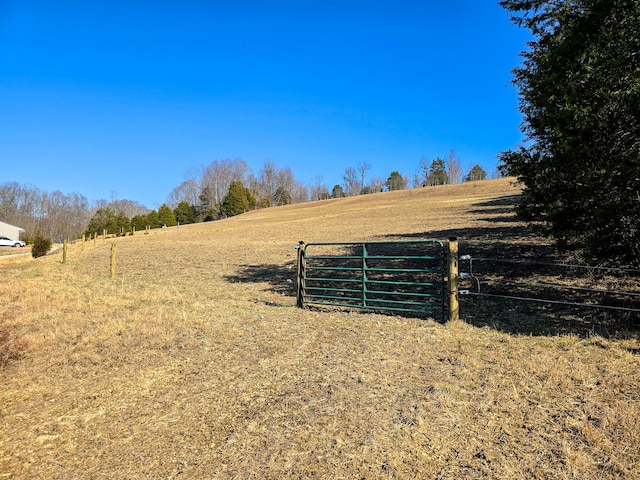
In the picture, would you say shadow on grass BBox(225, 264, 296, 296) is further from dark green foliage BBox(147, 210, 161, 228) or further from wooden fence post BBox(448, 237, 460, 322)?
dark green foliage BBox(147, 210, 161, 228)

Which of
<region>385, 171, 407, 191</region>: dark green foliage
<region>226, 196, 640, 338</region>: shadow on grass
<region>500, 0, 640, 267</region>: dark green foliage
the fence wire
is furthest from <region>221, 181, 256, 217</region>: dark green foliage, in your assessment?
<region>500, 0, 640, 267</region>: dark green foliage

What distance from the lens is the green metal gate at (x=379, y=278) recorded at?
678 cm

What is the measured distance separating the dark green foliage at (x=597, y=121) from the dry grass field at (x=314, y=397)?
1.80 metres

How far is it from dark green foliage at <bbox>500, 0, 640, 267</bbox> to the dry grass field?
1.80m

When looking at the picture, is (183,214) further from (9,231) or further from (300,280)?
(300,280)

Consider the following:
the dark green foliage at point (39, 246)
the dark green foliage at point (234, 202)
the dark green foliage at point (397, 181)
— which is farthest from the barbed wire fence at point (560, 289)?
the dark green foliage at point (397, 181)

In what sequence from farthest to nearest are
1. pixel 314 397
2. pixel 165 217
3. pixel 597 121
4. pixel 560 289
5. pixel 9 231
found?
pixel 9 231 → pixel 165 217 → pixel 560 289 → pixel 597 121 → pixel 314 397

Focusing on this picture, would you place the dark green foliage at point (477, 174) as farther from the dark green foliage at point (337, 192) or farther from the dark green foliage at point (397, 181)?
the dark green foliage at point (337, 192)

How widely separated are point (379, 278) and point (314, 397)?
6734 millimetres

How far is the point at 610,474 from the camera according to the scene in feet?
9.12

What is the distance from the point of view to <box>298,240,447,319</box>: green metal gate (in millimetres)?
6777

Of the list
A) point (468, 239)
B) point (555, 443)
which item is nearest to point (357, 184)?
point (468, 239)

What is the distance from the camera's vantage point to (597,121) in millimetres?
5953

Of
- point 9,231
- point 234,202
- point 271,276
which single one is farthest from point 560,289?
point 9,231
